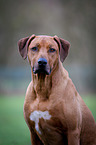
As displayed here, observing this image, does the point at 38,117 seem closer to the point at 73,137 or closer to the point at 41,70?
the point at 73,137

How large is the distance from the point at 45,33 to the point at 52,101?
16.5 m

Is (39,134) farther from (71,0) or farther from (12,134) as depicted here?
(71,0)

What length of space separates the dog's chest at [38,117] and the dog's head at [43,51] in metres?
0.53

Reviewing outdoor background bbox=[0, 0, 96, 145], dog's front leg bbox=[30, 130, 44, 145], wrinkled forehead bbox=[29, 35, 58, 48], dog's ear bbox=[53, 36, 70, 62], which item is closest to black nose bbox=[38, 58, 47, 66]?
wrinkled forehead bbox=[29, 35, 58, 48]

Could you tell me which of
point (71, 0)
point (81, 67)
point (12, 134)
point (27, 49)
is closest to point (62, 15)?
point (71, 0)

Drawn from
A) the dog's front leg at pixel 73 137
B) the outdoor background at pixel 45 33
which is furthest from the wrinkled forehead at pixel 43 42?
the outdoor background at pixel 45 33

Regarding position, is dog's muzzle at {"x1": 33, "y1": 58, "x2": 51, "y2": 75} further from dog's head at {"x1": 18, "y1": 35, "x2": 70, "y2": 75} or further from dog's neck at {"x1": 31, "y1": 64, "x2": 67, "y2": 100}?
dog's neck at {"x1": 31, "y1": 64, "x2": 67, "y2": 100}

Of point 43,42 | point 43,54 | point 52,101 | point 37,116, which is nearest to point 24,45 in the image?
point 43,42

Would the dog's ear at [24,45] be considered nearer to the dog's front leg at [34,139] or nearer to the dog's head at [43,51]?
the dog's head at [43,51]

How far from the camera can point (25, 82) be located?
17359 mm

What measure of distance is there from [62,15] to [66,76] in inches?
734

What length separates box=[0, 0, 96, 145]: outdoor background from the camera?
677 inches

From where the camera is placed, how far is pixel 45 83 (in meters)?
2.98

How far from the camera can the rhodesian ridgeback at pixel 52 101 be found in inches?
110
